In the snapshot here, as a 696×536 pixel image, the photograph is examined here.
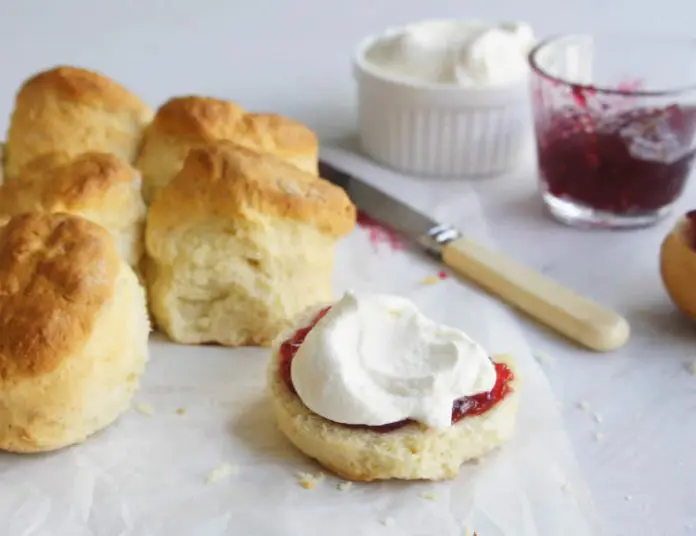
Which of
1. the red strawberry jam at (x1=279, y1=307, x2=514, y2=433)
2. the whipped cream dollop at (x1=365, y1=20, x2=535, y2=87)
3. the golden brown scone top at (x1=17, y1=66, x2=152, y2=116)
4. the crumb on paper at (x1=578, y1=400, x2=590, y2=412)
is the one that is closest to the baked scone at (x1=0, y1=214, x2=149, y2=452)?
the red strawberry jam at (x1=279, y1=307, x2=514, y2=433)

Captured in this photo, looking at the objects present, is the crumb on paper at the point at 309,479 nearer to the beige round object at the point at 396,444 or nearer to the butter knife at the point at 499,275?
the beige round object at the point at 396,444

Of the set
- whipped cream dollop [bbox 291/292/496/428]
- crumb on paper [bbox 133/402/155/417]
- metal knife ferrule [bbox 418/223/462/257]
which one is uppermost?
whipped cream dollop [bbox 291/292/496/428]

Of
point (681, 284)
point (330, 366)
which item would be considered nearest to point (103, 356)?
point (330, 366)

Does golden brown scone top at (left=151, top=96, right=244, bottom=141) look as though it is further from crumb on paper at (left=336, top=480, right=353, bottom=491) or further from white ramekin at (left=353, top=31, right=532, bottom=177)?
crumb on paper at (left=336, top=480, right=353, bottom=491)

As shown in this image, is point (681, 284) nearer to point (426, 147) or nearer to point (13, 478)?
point (426, 147)

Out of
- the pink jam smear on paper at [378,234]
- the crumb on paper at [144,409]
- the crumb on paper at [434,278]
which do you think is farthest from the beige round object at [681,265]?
the crumb on paper at [144,409]

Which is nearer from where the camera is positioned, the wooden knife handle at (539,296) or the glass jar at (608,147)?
the wooden knife handle at (539,296)
